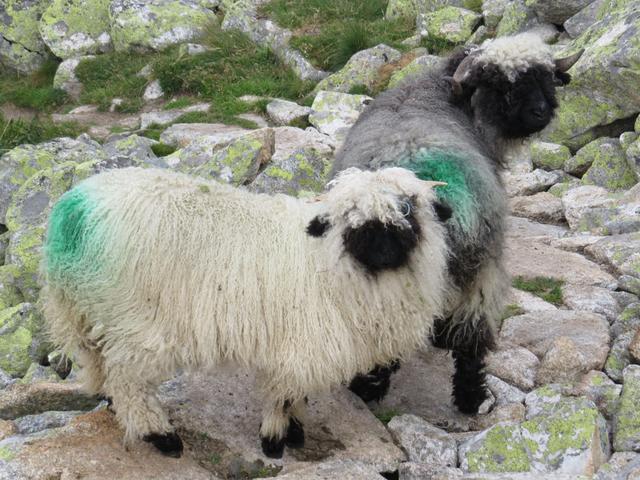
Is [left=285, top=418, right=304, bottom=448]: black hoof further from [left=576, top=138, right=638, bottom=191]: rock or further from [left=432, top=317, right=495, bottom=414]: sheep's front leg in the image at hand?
[left=576, top=138, right=638, bottom=191]: rock

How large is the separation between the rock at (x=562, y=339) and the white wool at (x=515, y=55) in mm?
2112

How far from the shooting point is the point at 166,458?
429cm

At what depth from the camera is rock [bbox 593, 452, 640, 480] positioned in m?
A: 3.80

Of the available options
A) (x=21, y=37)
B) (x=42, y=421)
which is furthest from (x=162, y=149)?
(x=21, y=37)

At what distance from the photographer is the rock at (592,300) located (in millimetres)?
6383

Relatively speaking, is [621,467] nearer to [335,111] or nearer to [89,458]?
[89,458]

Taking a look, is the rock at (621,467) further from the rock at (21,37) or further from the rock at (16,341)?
the rock at (21,37)

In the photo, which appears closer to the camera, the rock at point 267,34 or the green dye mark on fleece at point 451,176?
the green dye mark on fleece at point 451,176

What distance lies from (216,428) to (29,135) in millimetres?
9797

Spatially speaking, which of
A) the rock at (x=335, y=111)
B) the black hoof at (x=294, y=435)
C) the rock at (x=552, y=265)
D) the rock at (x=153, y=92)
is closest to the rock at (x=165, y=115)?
the rock at (x=153, y=92)

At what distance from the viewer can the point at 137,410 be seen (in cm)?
426

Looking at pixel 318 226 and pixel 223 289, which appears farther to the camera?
pixel 223 289

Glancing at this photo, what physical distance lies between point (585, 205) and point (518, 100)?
12.3 ft

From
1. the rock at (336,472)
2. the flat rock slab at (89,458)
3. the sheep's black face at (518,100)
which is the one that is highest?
the sheep's black face at (518,100)
